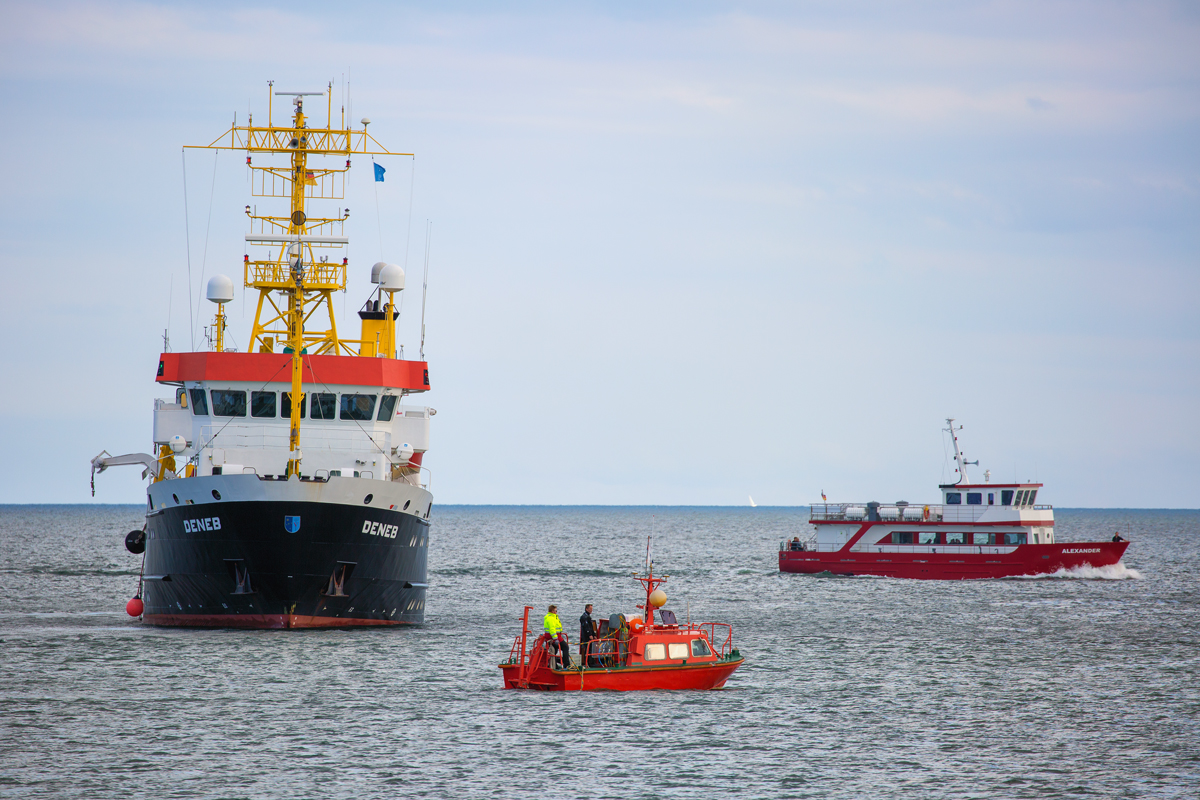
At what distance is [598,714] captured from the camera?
3192 centimetres

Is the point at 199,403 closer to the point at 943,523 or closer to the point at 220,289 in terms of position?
the point at 220,289

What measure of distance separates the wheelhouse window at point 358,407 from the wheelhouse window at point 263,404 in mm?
2370

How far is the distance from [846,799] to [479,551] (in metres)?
105

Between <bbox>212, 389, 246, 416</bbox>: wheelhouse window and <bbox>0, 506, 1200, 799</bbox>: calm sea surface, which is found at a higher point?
<bbox>212, 389, 246, 416</bbox>: wheelhouse window

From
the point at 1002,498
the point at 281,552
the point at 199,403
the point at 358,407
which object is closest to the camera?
the point at 281,552

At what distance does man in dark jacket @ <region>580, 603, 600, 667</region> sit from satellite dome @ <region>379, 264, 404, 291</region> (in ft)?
65.3

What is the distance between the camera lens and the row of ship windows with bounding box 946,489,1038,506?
74062 mm

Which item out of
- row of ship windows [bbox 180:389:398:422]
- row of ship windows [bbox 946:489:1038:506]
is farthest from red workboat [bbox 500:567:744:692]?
row of ship windows [bbox 946:489:1038:506]

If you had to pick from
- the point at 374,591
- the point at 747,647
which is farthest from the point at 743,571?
the point at 374,591

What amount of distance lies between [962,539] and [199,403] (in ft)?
160

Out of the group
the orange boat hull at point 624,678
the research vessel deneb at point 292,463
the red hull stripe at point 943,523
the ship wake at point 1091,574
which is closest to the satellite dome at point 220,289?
the research vessel deneb at point 292,463

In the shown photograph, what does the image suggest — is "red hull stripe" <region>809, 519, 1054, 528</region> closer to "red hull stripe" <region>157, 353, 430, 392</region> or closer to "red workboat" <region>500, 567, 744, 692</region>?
"red hull stripe" <region>157, 353, 430, 392</region>

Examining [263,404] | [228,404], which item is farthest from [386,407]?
[228,404]

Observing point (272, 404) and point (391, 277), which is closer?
point (272, 404)
